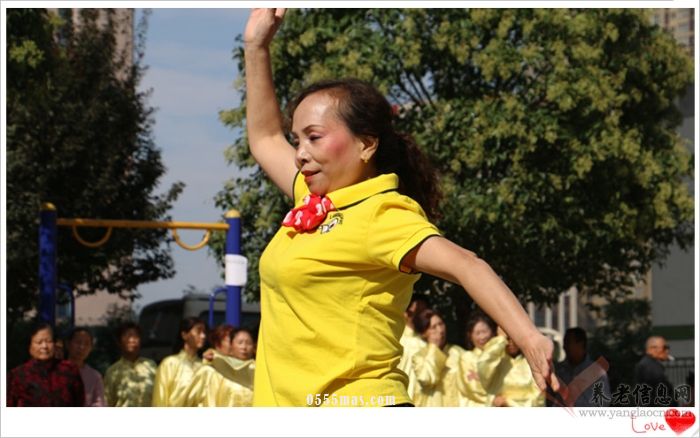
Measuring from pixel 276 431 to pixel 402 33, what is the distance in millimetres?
17566

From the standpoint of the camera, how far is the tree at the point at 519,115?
19828 millimetres

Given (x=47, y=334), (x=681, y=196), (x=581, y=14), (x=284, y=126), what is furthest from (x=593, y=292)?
(x=284, y=126)

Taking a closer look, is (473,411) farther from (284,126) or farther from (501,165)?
(501,165)

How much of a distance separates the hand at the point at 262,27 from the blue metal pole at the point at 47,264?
10550 mm

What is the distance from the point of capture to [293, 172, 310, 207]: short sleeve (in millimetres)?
3590

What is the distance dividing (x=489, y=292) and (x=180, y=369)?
27.8 feet

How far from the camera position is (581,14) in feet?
66.6

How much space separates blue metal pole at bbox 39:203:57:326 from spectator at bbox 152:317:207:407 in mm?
3057

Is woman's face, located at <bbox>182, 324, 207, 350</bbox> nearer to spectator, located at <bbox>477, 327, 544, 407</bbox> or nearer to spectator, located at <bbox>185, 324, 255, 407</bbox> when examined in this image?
spectator, located at <bbox>185, 324, 255, 407</bbox>

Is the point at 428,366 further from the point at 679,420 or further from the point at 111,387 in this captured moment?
the point at 679,420

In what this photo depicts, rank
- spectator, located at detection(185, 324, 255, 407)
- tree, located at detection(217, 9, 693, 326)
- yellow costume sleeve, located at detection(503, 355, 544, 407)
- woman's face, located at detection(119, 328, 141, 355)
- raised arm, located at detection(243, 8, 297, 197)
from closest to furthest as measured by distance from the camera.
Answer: raised arm, located at detection(243, 8, 297, 197) → spectator, located at detection(185, 324, 255, 407) → yellow costume sleeve, located at detection(503, 355, 544, 407) → woman's face, located at detection(119, 328, 141, 355) → tree, located at detection(217, 9, 693, 326)

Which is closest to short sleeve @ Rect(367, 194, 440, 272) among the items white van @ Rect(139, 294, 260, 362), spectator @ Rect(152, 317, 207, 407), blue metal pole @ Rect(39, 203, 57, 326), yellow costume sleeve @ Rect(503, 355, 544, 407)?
spectator @ Rect(152, 317, 207, 407)

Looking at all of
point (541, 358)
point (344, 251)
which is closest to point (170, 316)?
point (344, 251)

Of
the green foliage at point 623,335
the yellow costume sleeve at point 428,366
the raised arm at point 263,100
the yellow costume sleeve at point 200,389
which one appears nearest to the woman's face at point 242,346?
the yellow costume sleeve at point 200,389
